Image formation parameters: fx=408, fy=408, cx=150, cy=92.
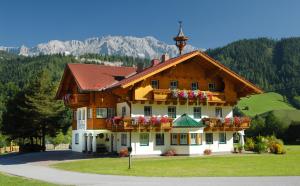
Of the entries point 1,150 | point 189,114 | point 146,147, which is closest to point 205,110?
point 189,114

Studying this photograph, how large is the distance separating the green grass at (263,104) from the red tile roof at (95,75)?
3803 inches

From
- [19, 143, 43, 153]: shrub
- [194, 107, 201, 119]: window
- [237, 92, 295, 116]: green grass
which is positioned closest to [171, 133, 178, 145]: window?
[194, 107, 201, 119]: window

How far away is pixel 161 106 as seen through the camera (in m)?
41.8

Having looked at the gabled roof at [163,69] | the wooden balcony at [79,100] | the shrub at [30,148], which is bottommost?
the shrub at [30,148]

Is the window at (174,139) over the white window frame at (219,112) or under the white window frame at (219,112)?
under

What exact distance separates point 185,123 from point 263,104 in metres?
116

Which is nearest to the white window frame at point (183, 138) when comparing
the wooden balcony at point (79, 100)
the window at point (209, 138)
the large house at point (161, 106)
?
the large house at point (161, 106)

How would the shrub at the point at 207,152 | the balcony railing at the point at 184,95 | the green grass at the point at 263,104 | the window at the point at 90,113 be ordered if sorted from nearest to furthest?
the balcony railing at the point at 184,95
the shrub at the point at 207,152
the window at the point at 90,113
the green grass at the point at 263,104

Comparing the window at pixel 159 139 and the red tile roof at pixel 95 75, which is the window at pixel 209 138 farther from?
the red tile roof at pixel 95 75

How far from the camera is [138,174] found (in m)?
23.6

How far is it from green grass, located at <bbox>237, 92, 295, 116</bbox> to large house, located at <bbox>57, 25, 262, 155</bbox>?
9511cm

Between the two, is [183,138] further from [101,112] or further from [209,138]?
[101,112]

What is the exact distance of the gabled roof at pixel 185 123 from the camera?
133 feet

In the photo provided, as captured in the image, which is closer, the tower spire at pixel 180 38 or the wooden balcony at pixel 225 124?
the wooden balcony at pixel 225 124
